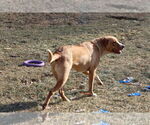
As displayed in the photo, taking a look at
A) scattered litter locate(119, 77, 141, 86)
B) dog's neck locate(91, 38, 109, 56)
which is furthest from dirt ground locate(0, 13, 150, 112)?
dog's neck locate(91, 38, 109, 56)

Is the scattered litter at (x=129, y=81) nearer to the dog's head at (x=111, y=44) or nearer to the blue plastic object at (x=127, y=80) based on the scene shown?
the blue plastic object at (x=127, y=80)

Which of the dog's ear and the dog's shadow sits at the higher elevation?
the dog's ear

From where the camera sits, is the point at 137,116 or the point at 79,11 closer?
the point at 137,116

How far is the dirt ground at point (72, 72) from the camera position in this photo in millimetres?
6008

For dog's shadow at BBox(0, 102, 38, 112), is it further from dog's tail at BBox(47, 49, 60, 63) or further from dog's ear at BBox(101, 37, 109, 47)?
dog's ear at BBox(101, 37, 109, 47)

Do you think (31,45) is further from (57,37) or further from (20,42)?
(57,37)

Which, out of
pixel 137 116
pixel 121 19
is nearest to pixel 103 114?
pixel 137 116

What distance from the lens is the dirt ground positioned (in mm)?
6008

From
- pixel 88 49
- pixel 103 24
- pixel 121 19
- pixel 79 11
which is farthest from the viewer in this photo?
pixel 79 11

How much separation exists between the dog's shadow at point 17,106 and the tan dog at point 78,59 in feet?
1.04

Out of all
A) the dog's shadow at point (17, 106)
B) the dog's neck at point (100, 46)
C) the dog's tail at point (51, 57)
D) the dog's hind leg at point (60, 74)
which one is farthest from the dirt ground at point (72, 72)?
the dog's tail at point (51, 57)

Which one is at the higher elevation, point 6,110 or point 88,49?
point 88,49

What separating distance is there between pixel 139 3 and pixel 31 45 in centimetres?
977

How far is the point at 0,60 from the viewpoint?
8.55m
